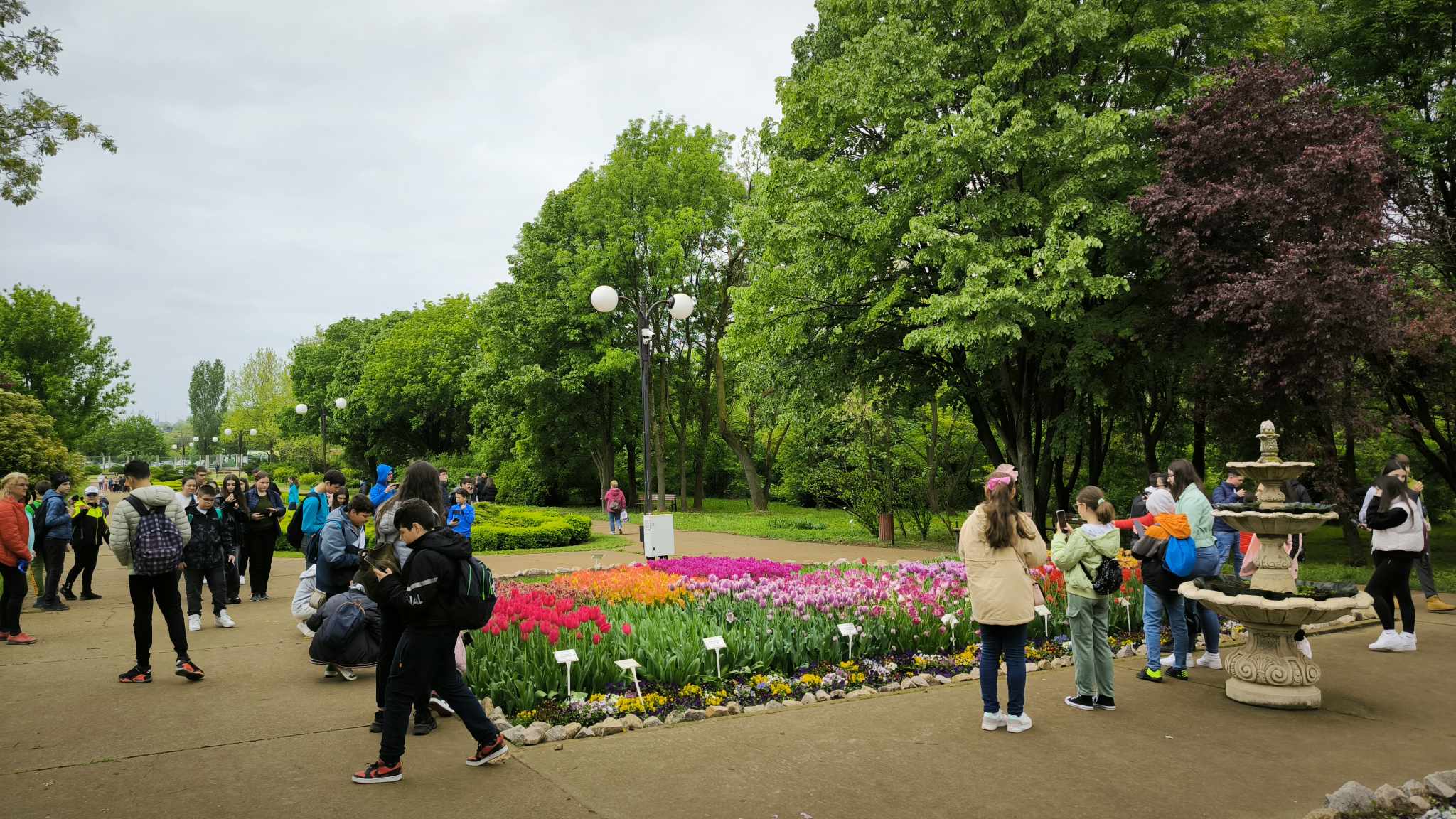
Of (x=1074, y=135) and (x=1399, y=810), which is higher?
(x=1074, y=135)

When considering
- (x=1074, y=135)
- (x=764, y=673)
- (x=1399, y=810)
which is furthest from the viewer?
(x=1074, y=135)

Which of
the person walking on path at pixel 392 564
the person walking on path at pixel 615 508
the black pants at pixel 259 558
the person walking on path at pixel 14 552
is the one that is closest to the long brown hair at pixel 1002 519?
the person walking on path at pixel 392 564

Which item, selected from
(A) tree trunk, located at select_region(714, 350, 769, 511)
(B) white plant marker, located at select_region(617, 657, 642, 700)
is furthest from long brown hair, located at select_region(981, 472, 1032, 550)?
(A) tree trunk, located at select_region(714, 350, 769, 511)

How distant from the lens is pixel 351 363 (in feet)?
196

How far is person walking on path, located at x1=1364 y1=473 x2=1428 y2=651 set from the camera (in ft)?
26.5

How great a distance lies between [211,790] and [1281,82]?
1651 centimetres

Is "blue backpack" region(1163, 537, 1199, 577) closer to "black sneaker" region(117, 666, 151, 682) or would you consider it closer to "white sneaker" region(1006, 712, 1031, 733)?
"white sneaker" region(1006, 712, 1031, 733)

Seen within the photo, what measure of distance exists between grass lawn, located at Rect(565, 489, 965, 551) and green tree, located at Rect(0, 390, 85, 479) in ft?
57.4

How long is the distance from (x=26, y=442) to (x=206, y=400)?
294 feet

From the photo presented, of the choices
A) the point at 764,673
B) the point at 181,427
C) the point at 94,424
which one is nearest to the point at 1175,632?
the point at 764,673

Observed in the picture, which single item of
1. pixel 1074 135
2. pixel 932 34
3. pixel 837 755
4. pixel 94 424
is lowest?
pixel 837 755

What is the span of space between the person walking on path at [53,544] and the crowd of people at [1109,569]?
37.1 feet

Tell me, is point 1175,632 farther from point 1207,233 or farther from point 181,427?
point 181,427

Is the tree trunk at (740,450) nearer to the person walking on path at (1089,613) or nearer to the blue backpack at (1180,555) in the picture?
the blue backpack at (1180,555)
